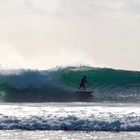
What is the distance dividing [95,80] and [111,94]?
5.25 m

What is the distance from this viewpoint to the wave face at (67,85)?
109 feet

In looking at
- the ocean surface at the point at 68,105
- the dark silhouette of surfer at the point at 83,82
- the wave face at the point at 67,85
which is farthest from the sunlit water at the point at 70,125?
the dark silhouette of surfer at the point at 83,82

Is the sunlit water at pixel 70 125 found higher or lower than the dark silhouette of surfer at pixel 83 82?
lower

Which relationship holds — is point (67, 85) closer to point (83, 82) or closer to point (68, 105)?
point (83, 82)

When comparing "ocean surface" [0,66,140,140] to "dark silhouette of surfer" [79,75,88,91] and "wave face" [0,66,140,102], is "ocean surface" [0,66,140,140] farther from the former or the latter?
"dark silhouette of surfer" [79,75,88,91]

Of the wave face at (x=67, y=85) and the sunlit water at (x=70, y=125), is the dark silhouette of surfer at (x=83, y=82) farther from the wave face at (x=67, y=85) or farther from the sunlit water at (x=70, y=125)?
the sunlit water at (x=70, y=125)

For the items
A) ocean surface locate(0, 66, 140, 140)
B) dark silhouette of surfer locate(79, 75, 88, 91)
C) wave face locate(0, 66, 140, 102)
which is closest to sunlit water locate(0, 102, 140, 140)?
ocean surface locate(0, 66, 140, 140)

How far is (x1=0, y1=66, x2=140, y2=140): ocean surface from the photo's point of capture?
19.0 metres

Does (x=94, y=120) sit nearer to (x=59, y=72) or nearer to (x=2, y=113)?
(x=2, y=113)

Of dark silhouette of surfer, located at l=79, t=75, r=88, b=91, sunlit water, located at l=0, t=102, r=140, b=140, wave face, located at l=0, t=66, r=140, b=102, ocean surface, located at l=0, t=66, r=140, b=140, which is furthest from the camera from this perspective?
dark silhouette of surfer, located at l=79, t=75, r=88, b=91

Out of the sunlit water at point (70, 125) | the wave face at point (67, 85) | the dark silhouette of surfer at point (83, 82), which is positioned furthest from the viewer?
the dark silhouette of surfer at point (83, 82)

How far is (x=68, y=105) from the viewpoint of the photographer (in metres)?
26.9

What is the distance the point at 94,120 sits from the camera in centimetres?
1998

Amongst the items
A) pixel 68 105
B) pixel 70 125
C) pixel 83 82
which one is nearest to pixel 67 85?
pixel 83 82
